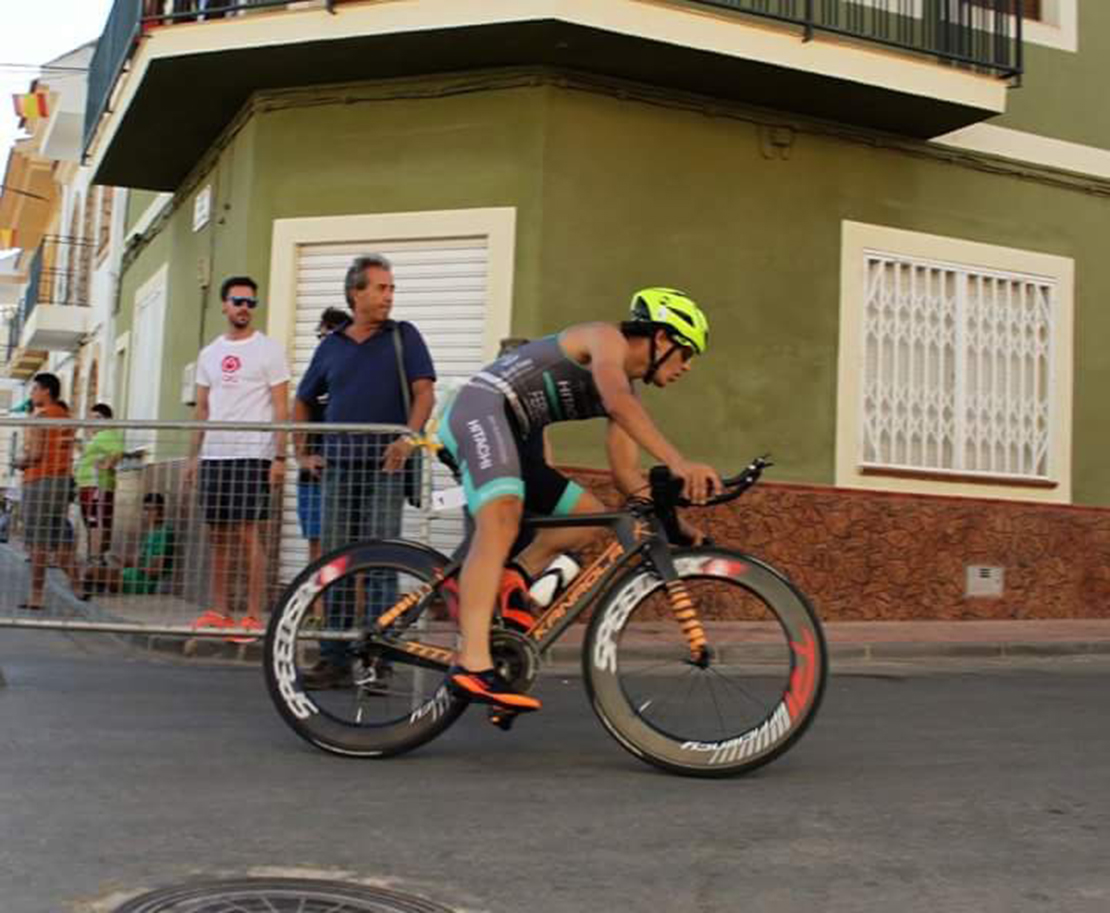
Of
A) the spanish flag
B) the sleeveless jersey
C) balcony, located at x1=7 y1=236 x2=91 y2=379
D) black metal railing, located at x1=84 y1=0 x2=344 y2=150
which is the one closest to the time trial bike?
the sleeveless jersey

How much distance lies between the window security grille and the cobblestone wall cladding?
46 centimetres

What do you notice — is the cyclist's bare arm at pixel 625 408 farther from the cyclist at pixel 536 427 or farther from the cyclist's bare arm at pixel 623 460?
the cyclist's bare arm at pixel 623 460

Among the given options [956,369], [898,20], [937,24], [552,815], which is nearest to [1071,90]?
[937,24]

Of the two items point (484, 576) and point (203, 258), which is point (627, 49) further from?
point (484, 576)

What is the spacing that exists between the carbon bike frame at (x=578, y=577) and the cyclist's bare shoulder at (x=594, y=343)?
21.6 inches

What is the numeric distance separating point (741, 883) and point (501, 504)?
1.62 meters

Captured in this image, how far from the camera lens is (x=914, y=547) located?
11.0 meters

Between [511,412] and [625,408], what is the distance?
481 millimetres

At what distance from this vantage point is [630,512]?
4.45 meters

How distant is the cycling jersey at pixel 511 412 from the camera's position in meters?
4.44

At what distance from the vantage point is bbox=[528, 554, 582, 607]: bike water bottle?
14.8 ft

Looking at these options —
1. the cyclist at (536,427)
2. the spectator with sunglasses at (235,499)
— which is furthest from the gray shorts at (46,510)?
the cyclist at (536,427)

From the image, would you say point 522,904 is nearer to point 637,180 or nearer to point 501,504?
point 501,504

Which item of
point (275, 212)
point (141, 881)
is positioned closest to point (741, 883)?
point (141, 881)
